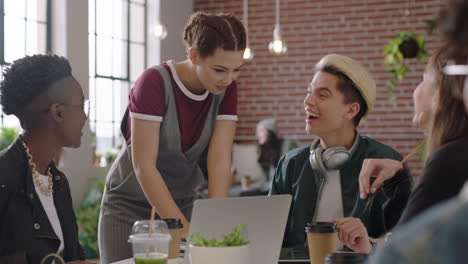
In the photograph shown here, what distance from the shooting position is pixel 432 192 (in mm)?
1261

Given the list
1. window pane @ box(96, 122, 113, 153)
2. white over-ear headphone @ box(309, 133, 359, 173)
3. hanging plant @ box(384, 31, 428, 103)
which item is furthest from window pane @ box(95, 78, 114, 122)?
white over-ear headphone @ box(309, 133, 359, 173)

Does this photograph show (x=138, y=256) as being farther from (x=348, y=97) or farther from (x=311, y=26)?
(x=311, y=26)

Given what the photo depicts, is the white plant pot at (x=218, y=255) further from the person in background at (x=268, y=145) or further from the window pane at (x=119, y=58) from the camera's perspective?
the window pane at (x=119, y=58)

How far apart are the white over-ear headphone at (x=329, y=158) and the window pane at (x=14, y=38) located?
510 cm

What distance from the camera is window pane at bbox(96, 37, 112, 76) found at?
811 cm

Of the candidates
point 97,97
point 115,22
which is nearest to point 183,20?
point 115,22

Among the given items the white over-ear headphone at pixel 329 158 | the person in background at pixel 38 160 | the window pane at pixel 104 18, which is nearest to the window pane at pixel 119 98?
the window pane at pixel 104 18

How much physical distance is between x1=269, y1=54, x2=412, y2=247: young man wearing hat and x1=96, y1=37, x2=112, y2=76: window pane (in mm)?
5880

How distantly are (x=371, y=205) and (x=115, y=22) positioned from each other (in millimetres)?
6648

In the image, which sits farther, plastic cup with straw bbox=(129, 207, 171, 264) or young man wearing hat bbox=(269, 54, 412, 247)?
young man wearing hat bbox=(269, 54, 412, 247)

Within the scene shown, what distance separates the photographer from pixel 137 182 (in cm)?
250

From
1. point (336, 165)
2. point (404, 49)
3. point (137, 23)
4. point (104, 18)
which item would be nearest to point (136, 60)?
point (137, 23)

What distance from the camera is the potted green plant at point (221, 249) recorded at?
1658 mm

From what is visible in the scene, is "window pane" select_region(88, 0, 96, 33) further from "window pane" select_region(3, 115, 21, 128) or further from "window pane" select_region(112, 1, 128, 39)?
"window pane" select_region(3, 115, 21, 128)
